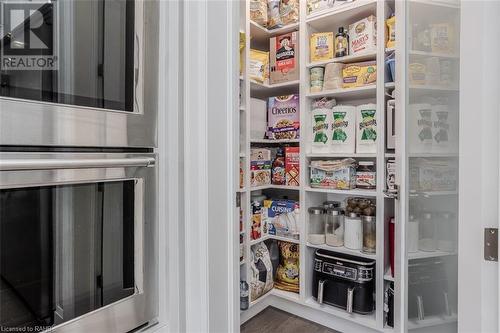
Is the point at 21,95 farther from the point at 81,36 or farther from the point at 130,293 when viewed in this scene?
the point at 130,293

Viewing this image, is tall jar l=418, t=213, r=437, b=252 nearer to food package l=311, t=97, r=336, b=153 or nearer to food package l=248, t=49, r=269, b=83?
food package l=311, t=97, r=336, b=153

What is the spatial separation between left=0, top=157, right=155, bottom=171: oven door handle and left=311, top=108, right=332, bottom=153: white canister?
5.17 feet

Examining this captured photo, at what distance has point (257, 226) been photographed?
2.25 metres

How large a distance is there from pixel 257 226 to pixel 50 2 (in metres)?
1.89

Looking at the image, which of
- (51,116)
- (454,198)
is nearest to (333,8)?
(454,198)

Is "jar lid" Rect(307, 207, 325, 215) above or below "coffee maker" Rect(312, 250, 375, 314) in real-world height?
above

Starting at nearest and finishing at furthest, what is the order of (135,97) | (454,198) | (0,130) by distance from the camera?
(0,130)
(135,97)
(454,198)

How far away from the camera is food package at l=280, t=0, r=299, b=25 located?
2.23 metres

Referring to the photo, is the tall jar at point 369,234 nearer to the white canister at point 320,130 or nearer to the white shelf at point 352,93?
the white canister at point 320,130

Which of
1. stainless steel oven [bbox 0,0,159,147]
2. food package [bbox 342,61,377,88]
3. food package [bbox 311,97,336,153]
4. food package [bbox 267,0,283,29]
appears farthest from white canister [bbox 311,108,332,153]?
stainless steel oven [bbox 0,0,159,147]

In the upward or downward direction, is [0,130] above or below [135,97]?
below

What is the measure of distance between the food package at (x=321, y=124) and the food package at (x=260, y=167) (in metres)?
0.38

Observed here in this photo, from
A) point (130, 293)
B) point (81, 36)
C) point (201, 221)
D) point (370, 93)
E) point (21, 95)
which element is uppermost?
point (370, 93)

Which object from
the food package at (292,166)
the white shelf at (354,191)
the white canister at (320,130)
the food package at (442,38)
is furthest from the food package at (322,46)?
the food package at (442,38)
